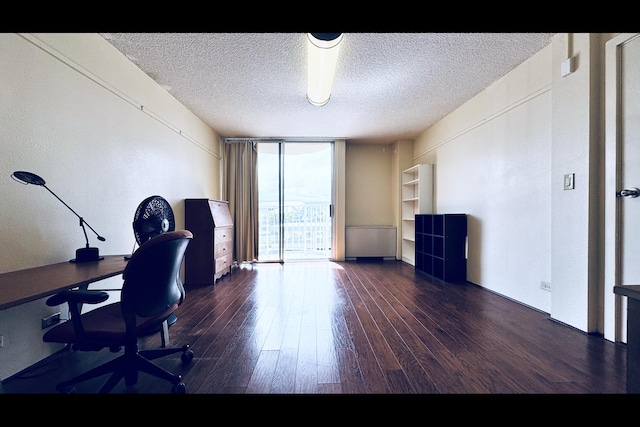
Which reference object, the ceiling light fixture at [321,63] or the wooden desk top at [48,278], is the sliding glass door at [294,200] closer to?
the ceiling light fixture at [321,63]

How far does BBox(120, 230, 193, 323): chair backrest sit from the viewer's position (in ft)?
4.12

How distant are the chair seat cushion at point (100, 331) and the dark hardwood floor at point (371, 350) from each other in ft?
1.20

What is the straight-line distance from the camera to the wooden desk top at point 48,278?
3.43 ft

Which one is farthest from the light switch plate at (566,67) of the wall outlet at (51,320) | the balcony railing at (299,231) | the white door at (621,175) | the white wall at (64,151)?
the wall outlet at (51,320)

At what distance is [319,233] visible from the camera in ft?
19.7

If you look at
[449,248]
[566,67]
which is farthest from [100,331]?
[449,248]

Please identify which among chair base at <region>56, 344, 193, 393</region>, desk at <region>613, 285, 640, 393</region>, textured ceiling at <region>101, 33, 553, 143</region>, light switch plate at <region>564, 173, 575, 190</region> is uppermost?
textured ceiling at <region>101, 33, 553, 143</region>

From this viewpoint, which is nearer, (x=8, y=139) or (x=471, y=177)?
(x=8, y=139)

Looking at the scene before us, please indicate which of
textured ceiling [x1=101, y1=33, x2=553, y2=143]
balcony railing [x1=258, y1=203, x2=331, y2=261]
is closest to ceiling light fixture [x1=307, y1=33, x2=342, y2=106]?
textured ceiling [x1=101, y1=33, x2=553, y2=143]

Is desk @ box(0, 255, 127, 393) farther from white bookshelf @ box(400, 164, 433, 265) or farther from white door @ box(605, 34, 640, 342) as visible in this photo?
white bookshelf @ box(400, 164, 433, 265)

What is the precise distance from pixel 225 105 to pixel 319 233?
3.35m

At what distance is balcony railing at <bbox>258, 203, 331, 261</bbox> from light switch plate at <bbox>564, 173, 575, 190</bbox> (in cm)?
394
